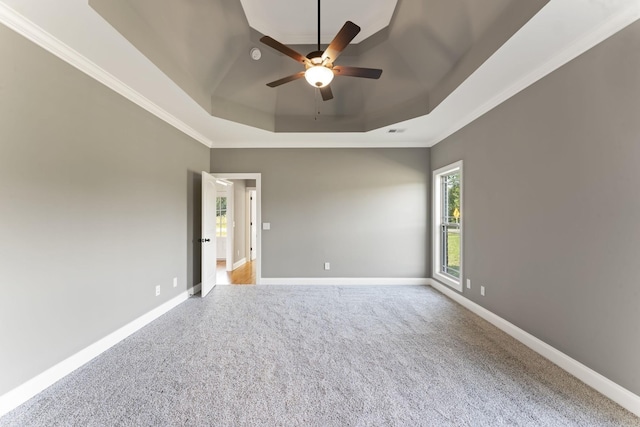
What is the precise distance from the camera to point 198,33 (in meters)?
2.71

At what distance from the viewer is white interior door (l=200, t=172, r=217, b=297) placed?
417 centimetres

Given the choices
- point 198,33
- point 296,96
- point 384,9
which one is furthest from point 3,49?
point 384,9

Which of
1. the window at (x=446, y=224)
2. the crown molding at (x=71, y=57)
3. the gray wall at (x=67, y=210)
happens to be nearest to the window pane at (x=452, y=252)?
the window at (x=446, y=224)

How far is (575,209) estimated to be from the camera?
2.12 meters

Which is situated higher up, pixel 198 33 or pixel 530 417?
pixel 198 33

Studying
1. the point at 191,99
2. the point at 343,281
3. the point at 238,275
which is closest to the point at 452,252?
the point at 343,281

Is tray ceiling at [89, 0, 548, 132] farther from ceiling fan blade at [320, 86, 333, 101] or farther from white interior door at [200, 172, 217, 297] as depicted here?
white interior door at [200, 172, 217, 297]

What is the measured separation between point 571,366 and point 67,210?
4.29 meters

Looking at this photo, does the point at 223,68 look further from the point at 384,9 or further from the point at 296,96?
the point at 384,9

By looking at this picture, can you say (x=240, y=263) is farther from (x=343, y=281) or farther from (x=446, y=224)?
(x=446, y=224)

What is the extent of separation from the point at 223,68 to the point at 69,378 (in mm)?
3456

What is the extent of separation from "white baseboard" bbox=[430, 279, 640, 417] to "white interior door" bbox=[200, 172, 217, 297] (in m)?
3.96

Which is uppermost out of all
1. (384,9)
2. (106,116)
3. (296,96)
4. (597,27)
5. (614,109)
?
(384,9)

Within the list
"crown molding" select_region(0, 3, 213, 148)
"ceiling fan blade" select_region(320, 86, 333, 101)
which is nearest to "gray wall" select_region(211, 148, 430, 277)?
"crown molding" select_region(0, 3, 213, 148)
